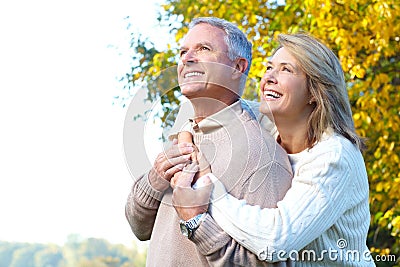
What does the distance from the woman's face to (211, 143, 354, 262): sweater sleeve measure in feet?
0.71

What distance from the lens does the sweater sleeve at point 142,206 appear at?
2.39 m

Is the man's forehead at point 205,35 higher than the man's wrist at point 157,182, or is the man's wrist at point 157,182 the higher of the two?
the man's forehead at point 205,35

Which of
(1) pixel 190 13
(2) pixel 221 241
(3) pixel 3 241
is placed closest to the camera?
(2) pixel 221 241

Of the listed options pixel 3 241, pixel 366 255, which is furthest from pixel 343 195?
pixel 3 241

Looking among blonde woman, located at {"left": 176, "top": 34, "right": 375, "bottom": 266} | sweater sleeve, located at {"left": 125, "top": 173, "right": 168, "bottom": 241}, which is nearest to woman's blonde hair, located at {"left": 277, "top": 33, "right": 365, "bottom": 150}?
blonde woman, located at {"left": 176, "top": 34, "right": 375, "bottom": 266}

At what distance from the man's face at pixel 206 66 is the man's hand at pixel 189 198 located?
29cm

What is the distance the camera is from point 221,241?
2131 mm

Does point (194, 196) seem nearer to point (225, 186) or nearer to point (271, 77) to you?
point (225, 186)

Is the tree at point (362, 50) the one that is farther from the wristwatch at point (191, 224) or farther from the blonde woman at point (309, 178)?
the wristwatch at point (191, 224)

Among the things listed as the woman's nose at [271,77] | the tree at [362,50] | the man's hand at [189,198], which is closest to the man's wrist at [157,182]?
the man's hand at [189,198]

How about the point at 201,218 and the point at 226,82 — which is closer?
the point at 201,218

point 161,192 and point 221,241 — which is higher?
point 161,192

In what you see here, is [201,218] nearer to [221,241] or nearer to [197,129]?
[221,241]

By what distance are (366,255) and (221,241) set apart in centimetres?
61
